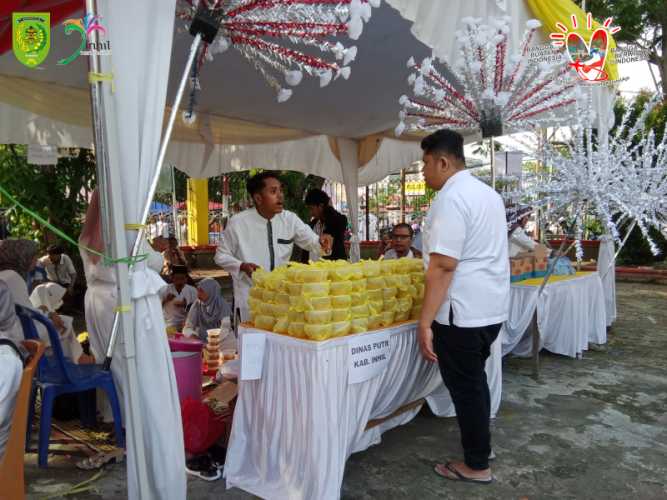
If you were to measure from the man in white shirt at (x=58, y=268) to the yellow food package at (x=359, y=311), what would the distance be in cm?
498

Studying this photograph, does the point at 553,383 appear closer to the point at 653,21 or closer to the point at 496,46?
the point at 496,46

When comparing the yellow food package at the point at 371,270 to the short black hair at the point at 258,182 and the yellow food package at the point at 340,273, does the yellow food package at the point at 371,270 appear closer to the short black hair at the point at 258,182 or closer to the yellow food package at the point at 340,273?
the yellow food package at the point at 340,273

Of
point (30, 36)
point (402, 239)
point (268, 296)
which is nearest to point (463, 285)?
point (268, 296)

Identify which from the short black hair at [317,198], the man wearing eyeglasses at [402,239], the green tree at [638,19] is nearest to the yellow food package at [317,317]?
the man wearing eyeglasses at [402,239]

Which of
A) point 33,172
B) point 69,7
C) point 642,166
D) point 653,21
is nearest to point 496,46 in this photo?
point 642,166

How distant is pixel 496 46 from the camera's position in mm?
3291

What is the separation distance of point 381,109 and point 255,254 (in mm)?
3079

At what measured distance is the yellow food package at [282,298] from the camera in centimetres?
248

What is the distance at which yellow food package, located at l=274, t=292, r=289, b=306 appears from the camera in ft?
8.15

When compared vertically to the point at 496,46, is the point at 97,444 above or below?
below

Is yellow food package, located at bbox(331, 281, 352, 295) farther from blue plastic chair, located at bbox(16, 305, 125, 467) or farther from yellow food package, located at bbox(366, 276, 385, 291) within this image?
blue plastic chair, located at bbox(16, 305, 125, 467)

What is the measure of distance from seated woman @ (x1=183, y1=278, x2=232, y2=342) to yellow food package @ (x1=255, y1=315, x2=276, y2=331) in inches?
88.1

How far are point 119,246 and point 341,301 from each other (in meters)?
1.01

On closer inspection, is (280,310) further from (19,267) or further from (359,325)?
(19,267)
